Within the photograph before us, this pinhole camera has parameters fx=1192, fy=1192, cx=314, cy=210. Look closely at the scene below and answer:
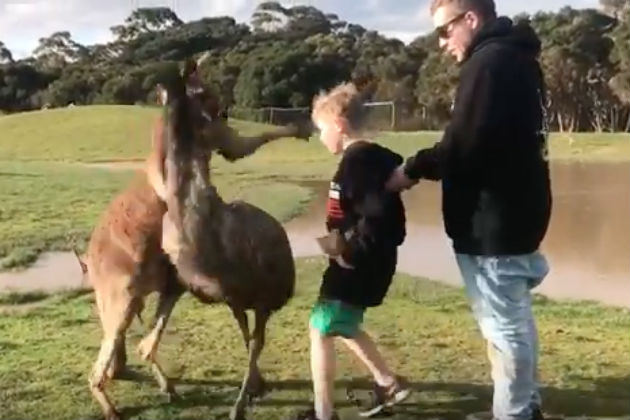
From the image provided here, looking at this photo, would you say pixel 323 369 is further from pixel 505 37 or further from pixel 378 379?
pixel 505 37

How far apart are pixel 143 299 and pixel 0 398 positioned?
2.79ft

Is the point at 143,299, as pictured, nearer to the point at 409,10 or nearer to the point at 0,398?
the point at 0,398

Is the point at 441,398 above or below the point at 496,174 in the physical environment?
below

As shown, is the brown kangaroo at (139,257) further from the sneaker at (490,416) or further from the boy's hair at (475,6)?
Result: the sneaker at (490,416)

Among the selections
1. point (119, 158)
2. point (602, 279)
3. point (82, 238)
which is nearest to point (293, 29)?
point (119, 158)

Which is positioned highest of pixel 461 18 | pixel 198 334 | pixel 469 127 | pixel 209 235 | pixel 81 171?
pixel 461 18

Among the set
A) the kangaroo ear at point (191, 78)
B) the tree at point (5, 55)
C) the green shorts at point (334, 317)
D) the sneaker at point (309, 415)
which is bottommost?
the sneaker at point (309, 415)

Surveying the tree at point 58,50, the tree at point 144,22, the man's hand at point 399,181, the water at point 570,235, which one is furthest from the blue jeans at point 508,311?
the tree at point 58,50

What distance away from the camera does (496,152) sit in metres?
3.81

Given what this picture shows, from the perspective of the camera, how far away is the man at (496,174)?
3.78 meters

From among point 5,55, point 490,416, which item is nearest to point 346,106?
point 490,416

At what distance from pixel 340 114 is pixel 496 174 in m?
0.66

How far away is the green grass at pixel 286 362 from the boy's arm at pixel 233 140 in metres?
1.08

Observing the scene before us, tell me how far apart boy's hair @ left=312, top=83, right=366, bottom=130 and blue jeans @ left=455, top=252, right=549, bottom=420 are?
24.7 inches
